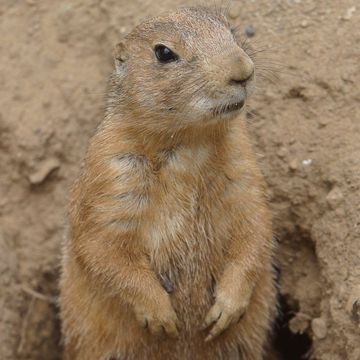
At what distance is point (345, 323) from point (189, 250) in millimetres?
968

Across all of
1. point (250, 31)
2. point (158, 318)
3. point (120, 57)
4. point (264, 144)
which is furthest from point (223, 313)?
point (250, 31)

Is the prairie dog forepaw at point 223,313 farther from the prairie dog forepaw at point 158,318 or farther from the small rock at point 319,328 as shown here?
the small rock at point 319,328

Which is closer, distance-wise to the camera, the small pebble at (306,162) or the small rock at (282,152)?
the small pebble at (306,162)

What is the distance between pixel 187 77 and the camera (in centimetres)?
461

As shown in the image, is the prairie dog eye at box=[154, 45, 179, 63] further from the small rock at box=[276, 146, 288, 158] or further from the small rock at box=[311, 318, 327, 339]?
the small rock at box=[311, 318, 327, 339]

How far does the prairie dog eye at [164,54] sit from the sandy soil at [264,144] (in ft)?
2.51

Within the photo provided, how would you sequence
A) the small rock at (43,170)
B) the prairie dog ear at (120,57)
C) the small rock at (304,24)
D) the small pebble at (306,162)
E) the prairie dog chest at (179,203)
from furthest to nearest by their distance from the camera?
the small rock at (43,170) < the small rock at (304,24) < the small pebble at (306,162) < the prairie dog ear at (120,57) < the prairie dog chest at (179,203)

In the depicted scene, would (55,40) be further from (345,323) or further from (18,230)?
(345,323)

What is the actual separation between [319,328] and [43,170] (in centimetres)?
239

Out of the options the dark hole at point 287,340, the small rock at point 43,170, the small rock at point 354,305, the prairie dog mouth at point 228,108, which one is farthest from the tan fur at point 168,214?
the small rock at point 43,170

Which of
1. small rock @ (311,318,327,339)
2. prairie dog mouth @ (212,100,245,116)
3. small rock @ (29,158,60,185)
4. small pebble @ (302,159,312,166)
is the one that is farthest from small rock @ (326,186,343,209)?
small rock @ (29,158,60,185)

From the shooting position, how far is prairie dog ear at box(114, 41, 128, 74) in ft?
17.0

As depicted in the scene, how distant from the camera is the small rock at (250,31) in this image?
239 inches

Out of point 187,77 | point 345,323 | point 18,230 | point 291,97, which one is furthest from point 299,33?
point 18,230
